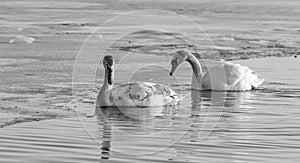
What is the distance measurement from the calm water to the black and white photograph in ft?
0.04

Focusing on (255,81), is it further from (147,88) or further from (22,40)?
(22,40)

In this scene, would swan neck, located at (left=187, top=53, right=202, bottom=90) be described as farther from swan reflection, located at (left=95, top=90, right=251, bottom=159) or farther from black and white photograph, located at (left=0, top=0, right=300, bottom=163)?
swan reflection, located at (left=95, top=90, right=251, bottom=159)

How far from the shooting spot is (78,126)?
10.2 metres

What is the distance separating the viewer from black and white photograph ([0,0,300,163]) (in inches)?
351

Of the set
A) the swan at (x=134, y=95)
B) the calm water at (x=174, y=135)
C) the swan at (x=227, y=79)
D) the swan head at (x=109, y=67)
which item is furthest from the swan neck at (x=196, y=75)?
the swan head at (x=109, y=67)

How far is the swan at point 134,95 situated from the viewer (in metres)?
12.1

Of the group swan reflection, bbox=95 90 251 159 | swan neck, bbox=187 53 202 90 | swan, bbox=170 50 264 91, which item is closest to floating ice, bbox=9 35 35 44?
swan neck, bbox=187 53 202 90

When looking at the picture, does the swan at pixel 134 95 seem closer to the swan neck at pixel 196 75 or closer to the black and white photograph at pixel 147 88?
the black and white photograph at pixel 147 88

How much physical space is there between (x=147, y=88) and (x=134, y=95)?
33 cm

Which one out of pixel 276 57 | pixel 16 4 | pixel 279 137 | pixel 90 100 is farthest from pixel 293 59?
pixel 16 4

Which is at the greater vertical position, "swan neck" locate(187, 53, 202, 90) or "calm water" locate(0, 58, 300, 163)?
"swan neck" locate(187, 53, 202, 90)

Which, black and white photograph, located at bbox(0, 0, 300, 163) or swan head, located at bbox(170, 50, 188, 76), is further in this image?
swan head, located at bbox(170, 50, 188, 76)

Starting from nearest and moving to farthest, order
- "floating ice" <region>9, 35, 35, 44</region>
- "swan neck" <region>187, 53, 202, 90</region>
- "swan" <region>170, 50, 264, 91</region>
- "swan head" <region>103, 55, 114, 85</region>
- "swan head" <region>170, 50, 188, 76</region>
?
"swan head" <region>103, 55, 114, 85</region>
"swan" <region>170, 50, 264, 91</region>
"swan neck" <region>187, 53, 202, 90</region>
"swan head" <region>170, 50, 188, 76</region>
"floating ice" <region>9, 35, 35, 44</region>

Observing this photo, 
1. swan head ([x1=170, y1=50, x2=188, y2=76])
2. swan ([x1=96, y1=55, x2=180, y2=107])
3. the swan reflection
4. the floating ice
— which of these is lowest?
the swan reflection
